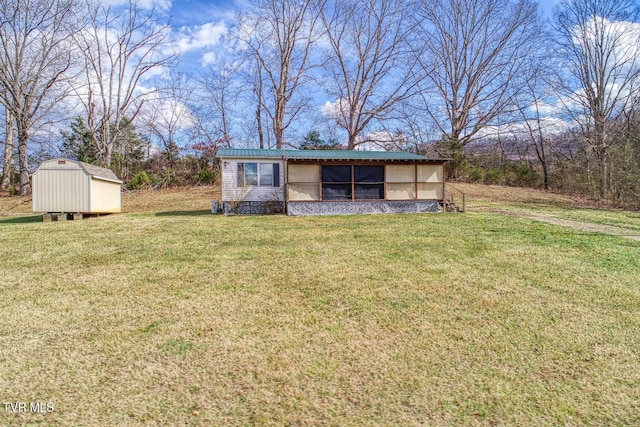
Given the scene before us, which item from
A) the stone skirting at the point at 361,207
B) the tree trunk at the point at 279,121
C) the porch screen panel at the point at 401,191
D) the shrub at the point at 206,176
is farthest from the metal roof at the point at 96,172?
the tree trunk at the point at 279,121

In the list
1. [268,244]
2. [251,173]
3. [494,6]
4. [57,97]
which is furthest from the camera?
[494,6]

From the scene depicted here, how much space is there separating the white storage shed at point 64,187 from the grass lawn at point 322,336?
506 cm

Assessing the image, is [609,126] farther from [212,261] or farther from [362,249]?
[212,261]

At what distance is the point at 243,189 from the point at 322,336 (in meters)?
10.0

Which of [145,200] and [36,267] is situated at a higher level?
[145,200]

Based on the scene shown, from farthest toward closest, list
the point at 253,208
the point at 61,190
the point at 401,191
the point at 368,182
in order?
the point at 401,191 < the point at 368,182 < the point at 253,208 < the point at 61,190

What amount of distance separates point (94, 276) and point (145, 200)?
1361 centimetres

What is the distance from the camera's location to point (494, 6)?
77.2 feet

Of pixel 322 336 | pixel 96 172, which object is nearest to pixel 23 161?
pixel 96 172

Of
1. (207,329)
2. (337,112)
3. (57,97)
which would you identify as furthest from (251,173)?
(57,97)

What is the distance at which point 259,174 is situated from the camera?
12.5m

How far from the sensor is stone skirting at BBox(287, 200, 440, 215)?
11977 mm

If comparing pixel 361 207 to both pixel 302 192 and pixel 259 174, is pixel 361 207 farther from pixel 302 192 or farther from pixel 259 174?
pixel 259 174

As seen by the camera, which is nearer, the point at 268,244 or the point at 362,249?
the point at 362,249
